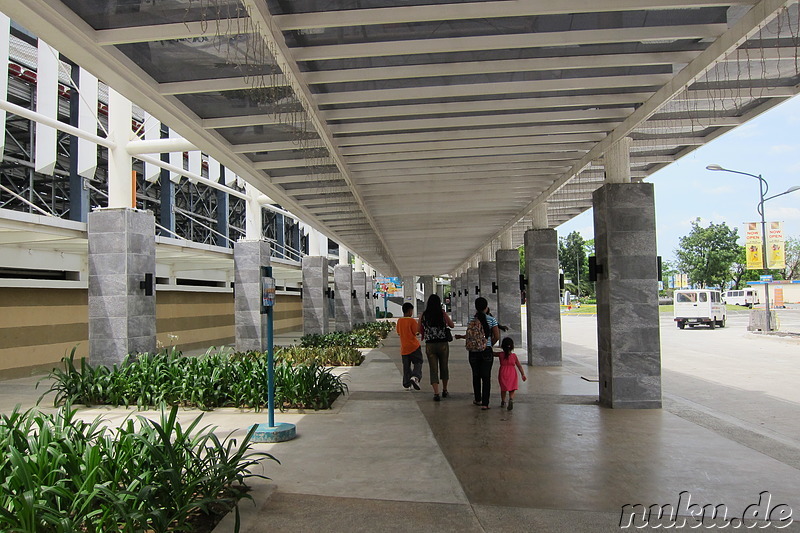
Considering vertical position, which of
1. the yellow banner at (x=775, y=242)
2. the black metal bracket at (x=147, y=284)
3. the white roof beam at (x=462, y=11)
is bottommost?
the black metal bracket at (x=147, y=284)

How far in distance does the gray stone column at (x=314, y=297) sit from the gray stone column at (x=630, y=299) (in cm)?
1530

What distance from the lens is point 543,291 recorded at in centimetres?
1415

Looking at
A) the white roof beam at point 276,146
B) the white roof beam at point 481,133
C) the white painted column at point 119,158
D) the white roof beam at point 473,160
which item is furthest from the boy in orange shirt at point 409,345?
the white painted column at point 119,158

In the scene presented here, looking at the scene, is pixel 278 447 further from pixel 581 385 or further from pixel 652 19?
pixel 581 385

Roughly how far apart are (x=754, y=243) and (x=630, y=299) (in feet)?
82.8

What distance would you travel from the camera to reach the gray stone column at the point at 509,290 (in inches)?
703

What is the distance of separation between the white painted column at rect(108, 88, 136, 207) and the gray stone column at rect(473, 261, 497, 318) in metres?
15.0

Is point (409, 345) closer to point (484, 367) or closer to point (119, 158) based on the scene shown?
point (484, 367)

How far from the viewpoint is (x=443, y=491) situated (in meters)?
5.04

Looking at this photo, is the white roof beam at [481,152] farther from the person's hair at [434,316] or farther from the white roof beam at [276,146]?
the person's hair at [434,316]

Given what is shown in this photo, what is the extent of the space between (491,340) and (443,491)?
4.08 m

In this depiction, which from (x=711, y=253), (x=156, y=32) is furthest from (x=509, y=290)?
(x=711, y=253)

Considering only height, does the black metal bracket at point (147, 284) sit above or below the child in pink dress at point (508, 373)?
above

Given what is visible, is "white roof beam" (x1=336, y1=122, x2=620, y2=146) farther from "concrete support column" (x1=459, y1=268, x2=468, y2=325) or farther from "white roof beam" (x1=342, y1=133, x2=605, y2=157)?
"concrete support column" (x1=459, y1=268, x2=468, y2=325)
